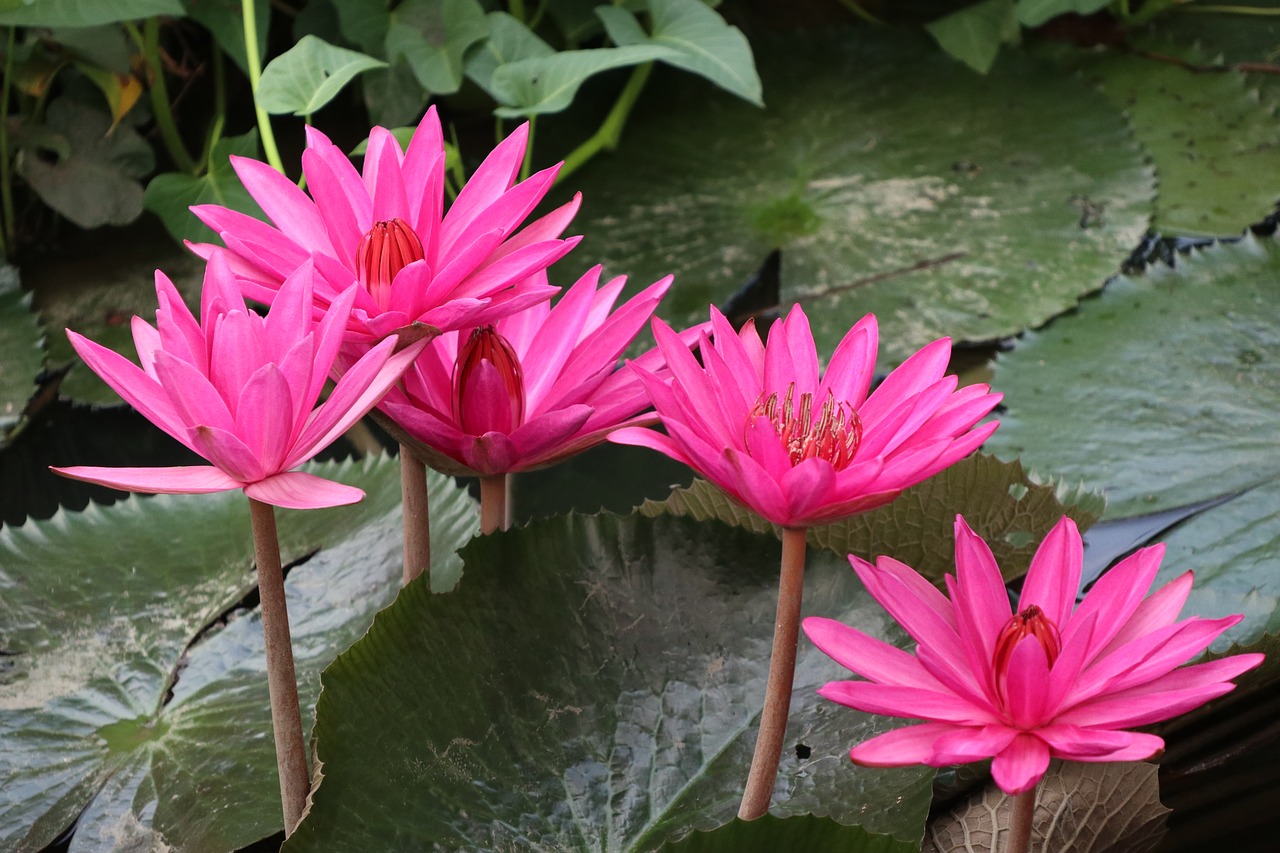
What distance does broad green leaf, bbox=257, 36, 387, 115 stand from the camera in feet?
3.31

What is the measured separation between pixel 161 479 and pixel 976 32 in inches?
63.6

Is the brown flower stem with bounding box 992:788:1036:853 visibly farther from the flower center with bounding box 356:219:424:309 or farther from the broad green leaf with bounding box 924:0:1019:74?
the broad green leaf with bounding box 924:0:1019:74

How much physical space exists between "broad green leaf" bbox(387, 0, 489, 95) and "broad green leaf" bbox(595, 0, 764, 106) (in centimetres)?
18

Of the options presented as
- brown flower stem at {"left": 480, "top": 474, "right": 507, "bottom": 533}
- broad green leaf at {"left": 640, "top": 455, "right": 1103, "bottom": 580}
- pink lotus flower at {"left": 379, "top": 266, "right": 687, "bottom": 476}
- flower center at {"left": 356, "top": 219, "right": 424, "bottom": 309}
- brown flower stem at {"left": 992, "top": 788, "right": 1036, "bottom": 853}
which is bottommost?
broad green leaf at {"left": 640, "top": 455, "right": 1103, "bottom": 580}

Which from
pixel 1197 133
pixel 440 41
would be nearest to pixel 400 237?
pixel 440 41

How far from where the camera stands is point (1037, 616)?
0.46 meters

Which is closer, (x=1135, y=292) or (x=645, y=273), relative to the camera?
(x=1135, y=292)

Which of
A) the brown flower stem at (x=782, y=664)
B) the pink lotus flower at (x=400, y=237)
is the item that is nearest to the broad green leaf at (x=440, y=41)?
the pink lotus flower at (x=400, y=237)

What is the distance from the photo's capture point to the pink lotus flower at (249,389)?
18.3 inches

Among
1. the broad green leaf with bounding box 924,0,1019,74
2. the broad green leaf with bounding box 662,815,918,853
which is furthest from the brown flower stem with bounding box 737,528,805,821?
the broad green leaf with bounding box 924,0,1019,74

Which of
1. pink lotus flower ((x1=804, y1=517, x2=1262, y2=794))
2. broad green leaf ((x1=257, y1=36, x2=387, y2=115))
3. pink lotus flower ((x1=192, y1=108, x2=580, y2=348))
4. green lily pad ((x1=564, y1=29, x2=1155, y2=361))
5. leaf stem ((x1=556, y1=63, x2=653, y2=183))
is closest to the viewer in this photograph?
pink lotus flower ((x1=804, y1=517, x2=1262, y2=794))

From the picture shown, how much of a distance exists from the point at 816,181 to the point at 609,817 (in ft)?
4.19

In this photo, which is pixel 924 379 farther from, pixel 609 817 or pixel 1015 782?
pixel 609 817

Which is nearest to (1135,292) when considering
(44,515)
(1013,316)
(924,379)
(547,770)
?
(1013,316)
